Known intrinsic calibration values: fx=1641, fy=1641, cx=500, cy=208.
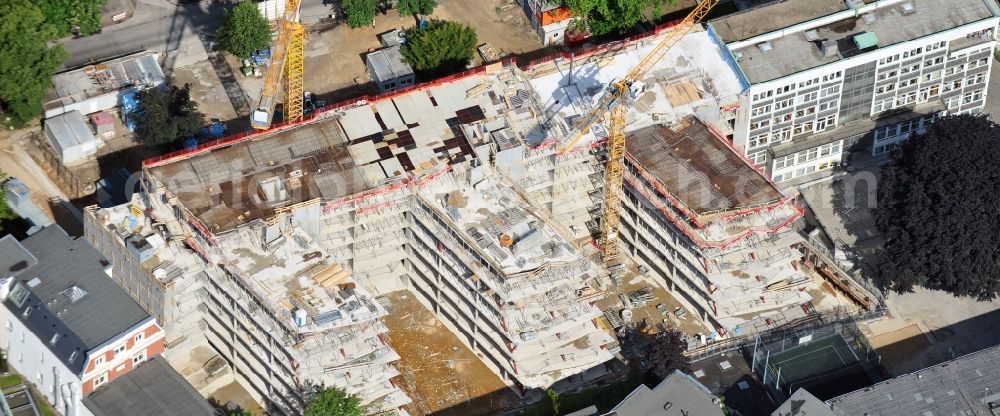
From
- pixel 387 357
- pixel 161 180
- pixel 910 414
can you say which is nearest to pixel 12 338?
pixel 161 180

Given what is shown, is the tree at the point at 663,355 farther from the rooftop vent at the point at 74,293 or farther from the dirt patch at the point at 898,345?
the rooftop vent at the point at 74,293

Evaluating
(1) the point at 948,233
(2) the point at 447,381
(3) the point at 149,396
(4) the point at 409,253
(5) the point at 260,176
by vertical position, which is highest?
(5) the point at 260,176

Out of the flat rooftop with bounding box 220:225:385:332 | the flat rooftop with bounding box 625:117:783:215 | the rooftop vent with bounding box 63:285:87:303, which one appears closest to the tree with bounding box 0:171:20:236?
the rooftop vent with bounding box 63:285:87:303

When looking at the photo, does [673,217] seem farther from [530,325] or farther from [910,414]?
[910,414]

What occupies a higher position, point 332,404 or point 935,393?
point 935,393

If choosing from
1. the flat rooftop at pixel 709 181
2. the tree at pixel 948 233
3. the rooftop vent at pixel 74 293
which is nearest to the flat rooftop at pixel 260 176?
the rooftop vent at pixel 74 293

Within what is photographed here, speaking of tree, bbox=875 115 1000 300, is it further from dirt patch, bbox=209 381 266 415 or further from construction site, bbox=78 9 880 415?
dirt patch, bbox=209 381 266 415

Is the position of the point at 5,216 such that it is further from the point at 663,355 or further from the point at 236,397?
the point at 663,355

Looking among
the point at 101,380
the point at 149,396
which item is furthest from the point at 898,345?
the point at 101,380
